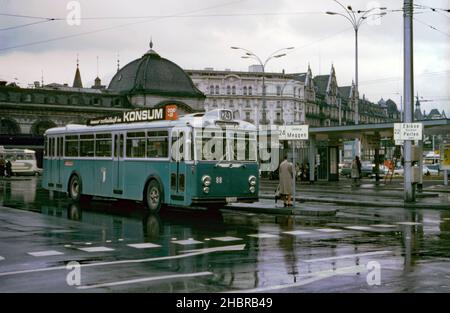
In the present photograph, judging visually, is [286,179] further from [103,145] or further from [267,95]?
[267,95]

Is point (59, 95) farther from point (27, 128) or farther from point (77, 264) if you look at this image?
point (77, 264)

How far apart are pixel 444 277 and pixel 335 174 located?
40.9 m

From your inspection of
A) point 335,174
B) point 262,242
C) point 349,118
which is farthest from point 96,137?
point 349,118

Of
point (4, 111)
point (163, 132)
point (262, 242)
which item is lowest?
point (262, 242)

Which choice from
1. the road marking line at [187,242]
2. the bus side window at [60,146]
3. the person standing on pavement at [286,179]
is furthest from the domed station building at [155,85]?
the road marking line at [187,242]

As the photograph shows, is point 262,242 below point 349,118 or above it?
below

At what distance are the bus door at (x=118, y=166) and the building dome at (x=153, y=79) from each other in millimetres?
86838

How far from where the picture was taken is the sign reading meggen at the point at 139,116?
68.9ft

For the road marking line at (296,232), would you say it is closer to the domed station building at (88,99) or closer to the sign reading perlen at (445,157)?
the sign reading perlen at (445,157)

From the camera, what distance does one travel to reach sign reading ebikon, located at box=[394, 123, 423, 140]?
1007 inches

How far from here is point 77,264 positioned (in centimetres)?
1078

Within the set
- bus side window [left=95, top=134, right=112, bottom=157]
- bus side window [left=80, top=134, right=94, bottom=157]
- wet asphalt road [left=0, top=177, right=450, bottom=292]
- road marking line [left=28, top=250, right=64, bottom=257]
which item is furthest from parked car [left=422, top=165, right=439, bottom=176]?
road marking line [left=28, top=250, right=64, bottom=257]
